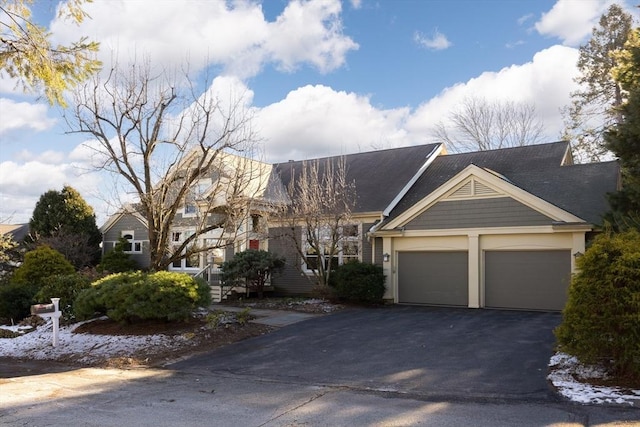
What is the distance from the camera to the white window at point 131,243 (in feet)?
86.5

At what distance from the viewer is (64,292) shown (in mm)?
14211

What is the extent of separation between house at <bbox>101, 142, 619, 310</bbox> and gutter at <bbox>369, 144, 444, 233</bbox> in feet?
0.15

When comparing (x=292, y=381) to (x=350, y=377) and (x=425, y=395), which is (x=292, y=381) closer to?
(x=350, y=377)

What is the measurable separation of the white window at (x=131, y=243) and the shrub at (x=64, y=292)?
11.8 m

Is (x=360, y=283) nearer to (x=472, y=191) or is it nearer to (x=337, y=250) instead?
(x=337, y=250)

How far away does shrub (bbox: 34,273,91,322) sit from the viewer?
13.9m

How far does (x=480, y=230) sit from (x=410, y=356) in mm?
8073

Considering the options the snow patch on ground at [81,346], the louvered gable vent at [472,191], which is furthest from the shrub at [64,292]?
the louvered gable vent at [472,191]

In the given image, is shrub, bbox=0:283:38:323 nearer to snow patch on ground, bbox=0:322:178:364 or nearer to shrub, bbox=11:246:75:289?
shrub, bbox=11:246:75:289

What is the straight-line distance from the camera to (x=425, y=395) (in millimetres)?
7062

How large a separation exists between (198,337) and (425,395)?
5957 mm

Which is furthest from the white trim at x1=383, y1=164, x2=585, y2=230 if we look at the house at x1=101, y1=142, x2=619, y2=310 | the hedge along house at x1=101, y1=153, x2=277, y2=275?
the hedge along house at x1=101, y1=153, x2=277, y2=275

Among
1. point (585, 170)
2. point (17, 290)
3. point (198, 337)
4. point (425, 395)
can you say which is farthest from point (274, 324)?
point (585, 170)

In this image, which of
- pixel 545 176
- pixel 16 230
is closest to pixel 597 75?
pixel 545 176
